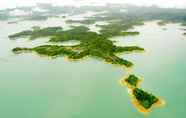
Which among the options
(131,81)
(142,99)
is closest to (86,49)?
(131,81)

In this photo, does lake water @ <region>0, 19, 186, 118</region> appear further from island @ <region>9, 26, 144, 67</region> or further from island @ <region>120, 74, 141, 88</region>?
island @ <region>9, 26, 144, 67</region>

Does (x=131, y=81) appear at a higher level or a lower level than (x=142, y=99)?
higher

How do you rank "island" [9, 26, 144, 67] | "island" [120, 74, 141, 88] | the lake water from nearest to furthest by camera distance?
1. the lake water
2. "island" [120, 74, 141, 88]
3. "island" [9, 26, 144, 67]

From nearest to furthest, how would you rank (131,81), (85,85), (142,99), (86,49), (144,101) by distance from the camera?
(144,101), (142,99), (131,81), (85,85), (86,49)

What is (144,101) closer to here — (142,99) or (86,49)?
(142,99)

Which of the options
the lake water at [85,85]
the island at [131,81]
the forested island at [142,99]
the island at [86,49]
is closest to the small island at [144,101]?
the forested island at [142,99]

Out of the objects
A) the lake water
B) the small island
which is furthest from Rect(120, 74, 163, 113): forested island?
the lake water

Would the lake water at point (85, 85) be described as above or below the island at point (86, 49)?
below

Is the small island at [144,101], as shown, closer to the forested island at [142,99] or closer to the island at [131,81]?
the forested island at [142,99]
